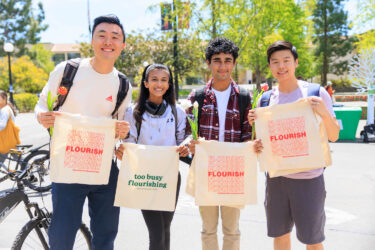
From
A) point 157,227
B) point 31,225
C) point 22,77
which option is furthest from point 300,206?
point 22,77

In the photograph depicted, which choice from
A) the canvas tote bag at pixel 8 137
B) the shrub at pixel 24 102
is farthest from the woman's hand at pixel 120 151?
the shrub at pixel 24 102

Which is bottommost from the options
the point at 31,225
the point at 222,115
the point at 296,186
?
the point at 31,225

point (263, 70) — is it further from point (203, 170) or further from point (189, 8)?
point (203, 170)

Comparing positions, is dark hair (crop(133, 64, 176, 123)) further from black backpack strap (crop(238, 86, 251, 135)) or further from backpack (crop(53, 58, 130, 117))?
black backpack strap (crop(238, 86, 251, 135))

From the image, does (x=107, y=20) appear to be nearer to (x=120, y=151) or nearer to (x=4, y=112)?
(x=120, y=151)

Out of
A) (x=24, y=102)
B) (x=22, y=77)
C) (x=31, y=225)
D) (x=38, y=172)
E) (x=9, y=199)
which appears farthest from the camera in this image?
(x=22, y=77)

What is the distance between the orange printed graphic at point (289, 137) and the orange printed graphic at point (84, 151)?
117 centimetres

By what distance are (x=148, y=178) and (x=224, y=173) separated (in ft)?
1.76

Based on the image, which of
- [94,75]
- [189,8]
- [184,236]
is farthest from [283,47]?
[189,8]

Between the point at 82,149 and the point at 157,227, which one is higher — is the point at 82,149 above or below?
above

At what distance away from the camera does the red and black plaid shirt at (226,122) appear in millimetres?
2523

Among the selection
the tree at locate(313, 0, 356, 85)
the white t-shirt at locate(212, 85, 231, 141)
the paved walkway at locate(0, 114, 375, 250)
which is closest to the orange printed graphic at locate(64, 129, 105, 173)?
the white t-shirt at locate(212, 85, 231, 141)

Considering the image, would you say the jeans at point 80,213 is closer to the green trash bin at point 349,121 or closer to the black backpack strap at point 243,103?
the black backpack strap at point 243,103

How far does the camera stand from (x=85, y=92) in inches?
88.9
